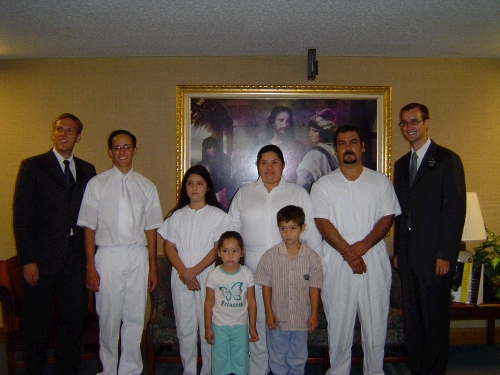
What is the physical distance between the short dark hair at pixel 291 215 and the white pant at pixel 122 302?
3.53 feet

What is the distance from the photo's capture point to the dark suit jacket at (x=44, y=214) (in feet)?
9.73

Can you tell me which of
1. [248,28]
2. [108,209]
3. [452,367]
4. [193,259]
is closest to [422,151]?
[248,28]

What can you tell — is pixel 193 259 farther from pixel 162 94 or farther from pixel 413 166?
pixel 162 94

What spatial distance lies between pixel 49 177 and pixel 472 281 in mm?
3580

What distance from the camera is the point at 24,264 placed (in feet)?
9.70

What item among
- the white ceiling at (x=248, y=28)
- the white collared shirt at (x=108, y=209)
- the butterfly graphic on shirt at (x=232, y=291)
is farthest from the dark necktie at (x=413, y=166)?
the white collared shirt at (x=108, y=209)

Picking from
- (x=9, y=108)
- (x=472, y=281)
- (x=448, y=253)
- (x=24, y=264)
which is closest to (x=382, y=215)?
(x=448, y=253)

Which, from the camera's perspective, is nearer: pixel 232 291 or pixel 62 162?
pixel 232 291

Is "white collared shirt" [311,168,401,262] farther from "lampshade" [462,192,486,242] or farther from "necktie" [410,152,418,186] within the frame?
"lampshade" [462,192,486,242]

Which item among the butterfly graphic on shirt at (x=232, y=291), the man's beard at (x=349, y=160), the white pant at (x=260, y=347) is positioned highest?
the man's beard at (x=349, y=160)

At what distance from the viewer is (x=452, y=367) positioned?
143 inches

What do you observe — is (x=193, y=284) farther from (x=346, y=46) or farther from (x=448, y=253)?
(x=346, y=46)

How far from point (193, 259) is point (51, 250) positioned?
1.04 m

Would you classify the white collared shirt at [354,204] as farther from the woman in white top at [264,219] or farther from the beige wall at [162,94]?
the beige wall at [162,94]
